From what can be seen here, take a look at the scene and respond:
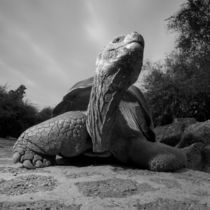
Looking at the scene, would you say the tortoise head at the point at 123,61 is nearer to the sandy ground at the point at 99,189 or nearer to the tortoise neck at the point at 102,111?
the tortoise neck at the point at 102,111

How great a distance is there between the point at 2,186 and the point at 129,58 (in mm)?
1255

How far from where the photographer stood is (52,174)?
1738mm

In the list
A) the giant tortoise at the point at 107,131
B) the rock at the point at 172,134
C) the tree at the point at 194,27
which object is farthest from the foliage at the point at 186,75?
the giant tortoise at the point at 107,131

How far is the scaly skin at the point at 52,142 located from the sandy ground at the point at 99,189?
17 cm

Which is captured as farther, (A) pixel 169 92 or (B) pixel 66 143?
(A) pixel 169 92

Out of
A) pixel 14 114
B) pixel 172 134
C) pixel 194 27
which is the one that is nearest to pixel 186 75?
pixel 194 27

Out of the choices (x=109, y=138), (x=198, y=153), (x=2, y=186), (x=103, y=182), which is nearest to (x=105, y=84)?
(x=109, y=138)

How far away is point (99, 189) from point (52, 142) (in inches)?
31.5

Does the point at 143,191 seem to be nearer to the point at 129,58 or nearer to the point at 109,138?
the point at 109,138

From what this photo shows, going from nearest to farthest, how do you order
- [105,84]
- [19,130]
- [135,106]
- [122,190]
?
[122,190] < [105,84] < [135,106] < [19,130]

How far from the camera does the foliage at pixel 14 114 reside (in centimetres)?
1141

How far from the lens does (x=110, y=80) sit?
1883 millimetres

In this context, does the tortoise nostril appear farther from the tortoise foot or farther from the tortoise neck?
the tortoise foot

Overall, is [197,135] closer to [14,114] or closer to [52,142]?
[52,142]
